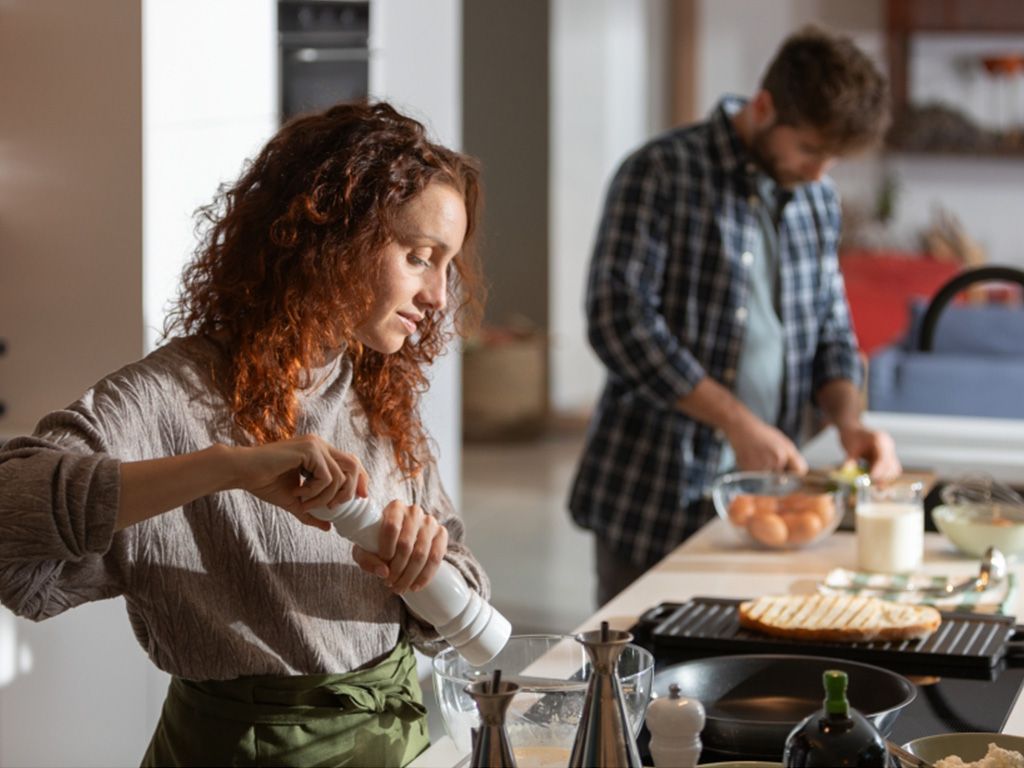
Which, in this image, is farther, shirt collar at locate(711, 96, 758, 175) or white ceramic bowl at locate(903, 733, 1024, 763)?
shirt collar at locate(711, 96, 758, 175)

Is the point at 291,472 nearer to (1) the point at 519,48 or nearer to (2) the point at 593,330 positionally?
(2) the point at 593,330

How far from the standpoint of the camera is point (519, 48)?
852 centimetres

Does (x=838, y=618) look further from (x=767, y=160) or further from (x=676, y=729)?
(x=767, y=160)

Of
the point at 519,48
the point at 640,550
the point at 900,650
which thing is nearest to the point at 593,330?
the point at 640,550

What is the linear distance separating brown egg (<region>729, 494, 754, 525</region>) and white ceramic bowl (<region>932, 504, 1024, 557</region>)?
312mm

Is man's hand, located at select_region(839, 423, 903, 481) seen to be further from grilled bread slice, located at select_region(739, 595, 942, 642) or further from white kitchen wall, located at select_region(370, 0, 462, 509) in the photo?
white kitchen wall, located at select_region(370, 0, 462, 509)

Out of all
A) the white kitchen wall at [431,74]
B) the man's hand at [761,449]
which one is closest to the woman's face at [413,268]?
the man's hand at [761,449]

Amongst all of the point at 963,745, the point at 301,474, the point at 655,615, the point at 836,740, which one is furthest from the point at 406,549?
the point at 655,615

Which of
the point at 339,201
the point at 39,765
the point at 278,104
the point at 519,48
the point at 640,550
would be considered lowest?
the point at 39,765

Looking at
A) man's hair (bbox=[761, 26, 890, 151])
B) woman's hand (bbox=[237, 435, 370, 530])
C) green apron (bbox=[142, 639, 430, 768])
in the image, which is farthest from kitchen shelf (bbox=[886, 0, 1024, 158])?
woman's hand (bbox=[237, 435, 370, 530])

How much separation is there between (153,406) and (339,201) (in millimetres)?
294

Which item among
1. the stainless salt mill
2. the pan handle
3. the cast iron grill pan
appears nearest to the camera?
the stainless salt mill

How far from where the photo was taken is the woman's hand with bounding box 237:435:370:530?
1.32 meters

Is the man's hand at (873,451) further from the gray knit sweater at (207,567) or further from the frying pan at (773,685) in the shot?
the gray knit sweater at (207,567)
